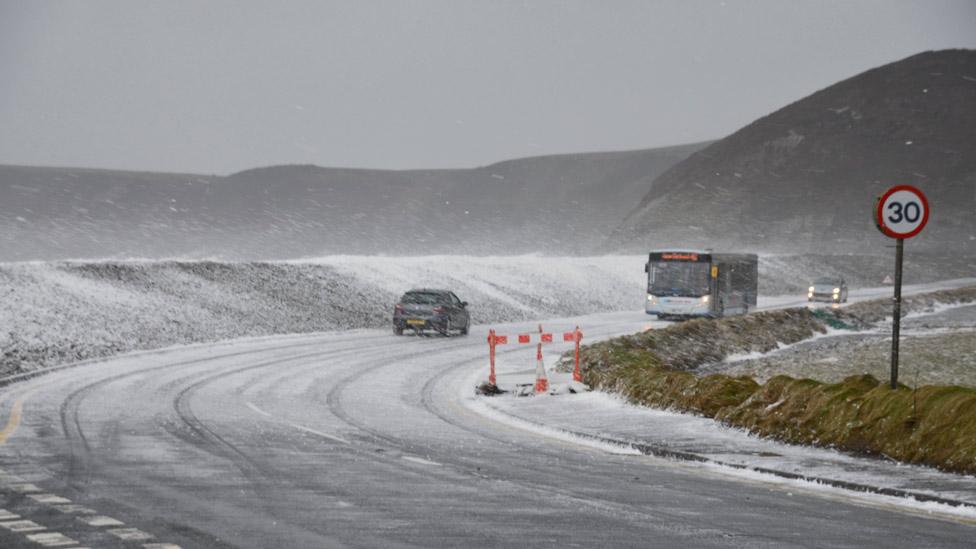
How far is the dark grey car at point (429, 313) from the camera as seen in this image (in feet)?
129

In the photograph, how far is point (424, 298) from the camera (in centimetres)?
4016

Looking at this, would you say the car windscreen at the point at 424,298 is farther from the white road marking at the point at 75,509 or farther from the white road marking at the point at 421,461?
the white road marking at the point at 75,509

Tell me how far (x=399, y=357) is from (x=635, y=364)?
406 inches

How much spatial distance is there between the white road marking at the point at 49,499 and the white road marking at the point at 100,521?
0.82 m

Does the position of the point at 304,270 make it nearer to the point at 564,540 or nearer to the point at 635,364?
the point at 635,364

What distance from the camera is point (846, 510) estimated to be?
9953 mm

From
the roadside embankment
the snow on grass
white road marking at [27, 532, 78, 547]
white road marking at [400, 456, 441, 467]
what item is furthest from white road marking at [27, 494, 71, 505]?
the roadside embankment

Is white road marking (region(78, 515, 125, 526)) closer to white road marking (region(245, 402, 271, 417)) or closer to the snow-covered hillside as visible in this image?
white road marking (region(245, 402, 271, 417))

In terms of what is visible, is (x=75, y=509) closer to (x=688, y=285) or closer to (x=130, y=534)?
(x=130, y=534)

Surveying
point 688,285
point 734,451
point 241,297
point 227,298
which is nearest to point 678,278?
point 688,285

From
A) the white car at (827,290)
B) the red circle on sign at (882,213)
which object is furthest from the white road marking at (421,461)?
the white car at (827,290)

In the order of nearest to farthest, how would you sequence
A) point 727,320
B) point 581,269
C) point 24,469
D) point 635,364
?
point 24,469 → point 635,364 → point 727,320 → point 581,269

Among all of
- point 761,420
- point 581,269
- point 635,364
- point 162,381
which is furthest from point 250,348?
point 581,269

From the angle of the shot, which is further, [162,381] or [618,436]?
[162,381]
